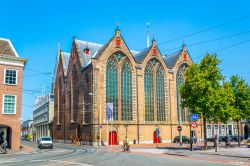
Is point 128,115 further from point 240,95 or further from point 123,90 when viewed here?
point 240,95

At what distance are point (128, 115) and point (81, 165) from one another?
35895mm

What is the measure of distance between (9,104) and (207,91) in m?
25.5

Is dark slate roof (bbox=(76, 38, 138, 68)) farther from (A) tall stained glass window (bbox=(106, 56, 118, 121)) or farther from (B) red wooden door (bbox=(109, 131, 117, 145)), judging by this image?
(B) red wooden door (bbox=(109, 131, 117, 145))

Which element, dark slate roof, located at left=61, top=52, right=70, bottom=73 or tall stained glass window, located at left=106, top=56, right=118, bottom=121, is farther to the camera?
dark slate roof, located at left=61, top=52, right=70, bottom=73

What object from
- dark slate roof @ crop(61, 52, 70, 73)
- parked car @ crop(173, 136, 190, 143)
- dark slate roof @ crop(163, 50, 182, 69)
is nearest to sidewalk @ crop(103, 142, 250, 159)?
parked car @ crop(173, 136, 190, 143)

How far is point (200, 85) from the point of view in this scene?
34969 millimetres

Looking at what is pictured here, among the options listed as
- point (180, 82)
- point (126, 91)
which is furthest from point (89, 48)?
point (180, 82)

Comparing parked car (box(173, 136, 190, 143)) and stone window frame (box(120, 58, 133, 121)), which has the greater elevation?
stone window frame (box(120, 58, 133, 121))

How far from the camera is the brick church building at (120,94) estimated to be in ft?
169

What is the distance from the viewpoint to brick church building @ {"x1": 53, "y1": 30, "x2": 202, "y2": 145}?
51.5 metres

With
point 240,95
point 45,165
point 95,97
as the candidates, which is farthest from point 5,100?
point 240,95

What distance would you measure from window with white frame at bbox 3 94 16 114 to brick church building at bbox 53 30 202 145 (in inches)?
591

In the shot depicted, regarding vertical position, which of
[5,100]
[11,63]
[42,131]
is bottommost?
[42,131]

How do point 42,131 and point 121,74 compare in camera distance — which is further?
point 42,131
